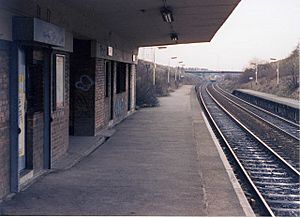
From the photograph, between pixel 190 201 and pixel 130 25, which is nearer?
pixel 190 201

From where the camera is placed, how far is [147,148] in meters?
14.6

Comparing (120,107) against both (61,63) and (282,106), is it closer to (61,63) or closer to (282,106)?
(61,63)

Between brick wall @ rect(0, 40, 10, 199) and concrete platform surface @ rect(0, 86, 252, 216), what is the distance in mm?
325

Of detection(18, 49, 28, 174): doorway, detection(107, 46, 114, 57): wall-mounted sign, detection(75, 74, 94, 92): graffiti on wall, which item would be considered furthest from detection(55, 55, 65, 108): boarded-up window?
detection(107, 46, 114, 57): wall-mounted sign

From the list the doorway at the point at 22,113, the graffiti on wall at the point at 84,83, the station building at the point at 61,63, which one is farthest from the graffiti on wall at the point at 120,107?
the doorway at the point at 22,113

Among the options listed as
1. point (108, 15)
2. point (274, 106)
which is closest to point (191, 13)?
point (108, 15)

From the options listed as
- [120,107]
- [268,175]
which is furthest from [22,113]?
[120,107]

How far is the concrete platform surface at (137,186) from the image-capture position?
25.6 feet

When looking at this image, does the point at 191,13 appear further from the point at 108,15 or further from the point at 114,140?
the point at 114,140

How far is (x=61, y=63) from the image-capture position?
1188 centimetres

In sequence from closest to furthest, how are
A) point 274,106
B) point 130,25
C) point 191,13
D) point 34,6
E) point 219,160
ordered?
point 34,6
point 219,160
point 191,13
point 130,25
point 274,106

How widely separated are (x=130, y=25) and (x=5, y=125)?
31.9 ft

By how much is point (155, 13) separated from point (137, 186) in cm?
650

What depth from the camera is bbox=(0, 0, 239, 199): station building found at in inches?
327
